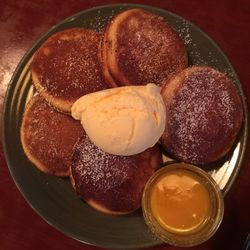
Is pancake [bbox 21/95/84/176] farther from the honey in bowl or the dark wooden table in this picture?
the honey in bowl

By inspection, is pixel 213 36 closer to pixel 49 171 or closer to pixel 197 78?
pixel 197 78

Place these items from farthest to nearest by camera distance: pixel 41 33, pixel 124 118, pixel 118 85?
pixel 41 33
pixel 118 85
pixel 124 118

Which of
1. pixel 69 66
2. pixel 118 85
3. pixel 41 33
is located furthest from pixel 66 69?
pixel 41 33

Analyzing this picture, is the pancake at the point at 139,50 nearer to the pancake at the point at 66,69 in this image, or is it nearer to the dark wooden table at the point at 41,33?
the pancake at the point at 66,69

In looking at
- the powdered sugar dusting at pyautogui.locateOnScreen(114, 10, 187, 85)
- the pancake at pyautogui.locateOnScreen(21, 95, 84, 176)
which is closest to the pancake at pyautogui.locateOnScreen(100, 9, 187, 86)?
the powdered sugar dusting at pyautogui.locateOnScreen(114, 10, 187, 85)

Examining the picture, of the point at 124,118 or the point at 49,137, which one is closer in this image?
the point at 124,118

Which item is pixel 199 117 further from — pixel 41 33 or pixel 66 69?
pixel 41 33
